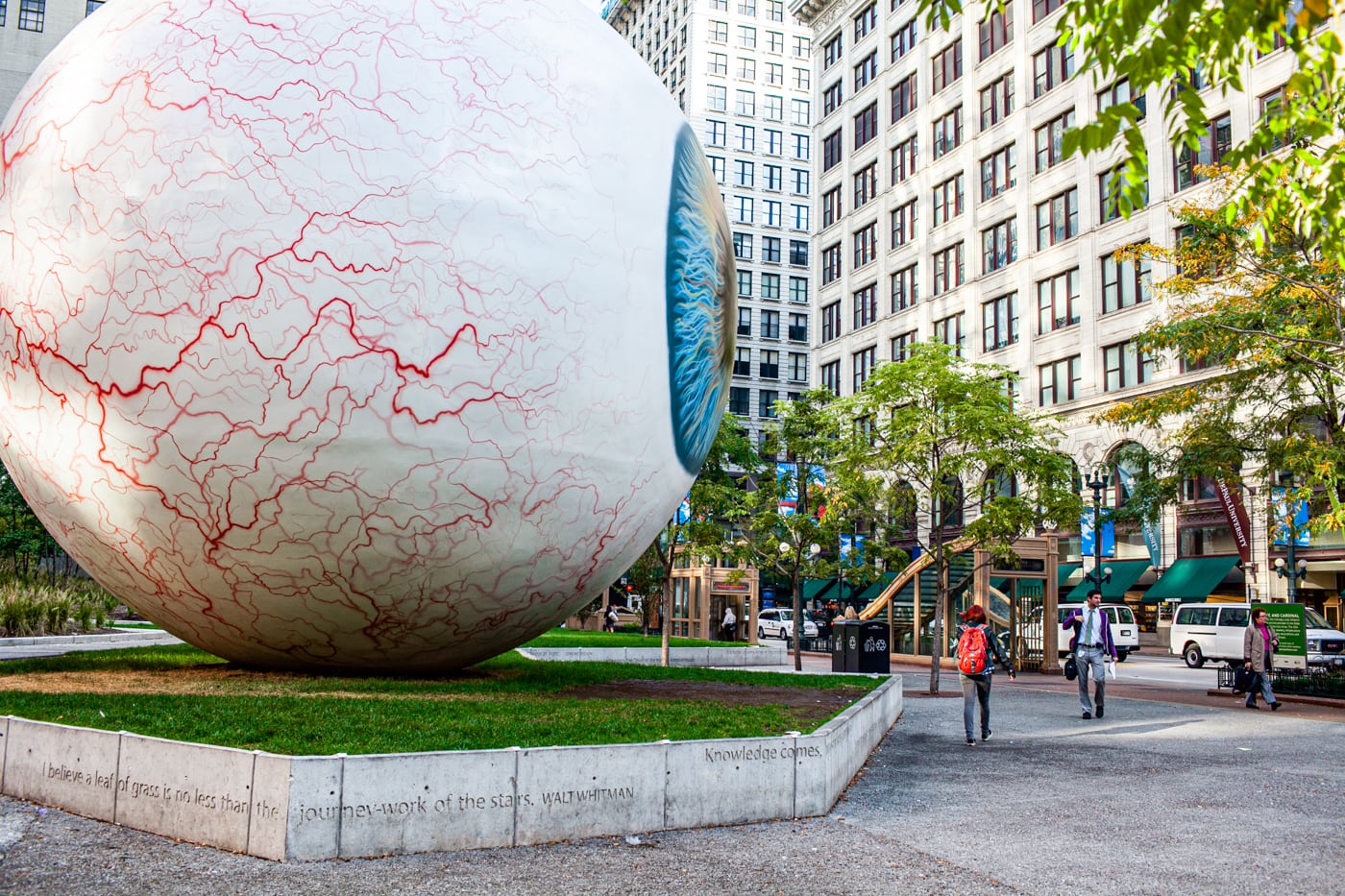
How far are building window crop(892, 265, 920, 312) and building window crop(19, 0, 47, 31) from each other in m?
46.5

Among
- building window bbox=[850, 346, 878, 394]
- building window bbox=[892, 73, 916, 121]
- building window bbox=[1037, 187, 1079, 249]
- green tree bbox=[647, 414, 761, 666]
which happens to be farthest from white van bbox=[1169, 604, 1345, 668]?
building window bbox=[892, 73, 916, 121]

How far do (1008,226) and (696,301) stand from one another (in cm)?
4531

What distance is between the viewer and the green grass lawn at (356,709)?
284 inches

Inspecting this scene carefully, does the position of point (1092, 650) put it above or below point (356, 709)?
above

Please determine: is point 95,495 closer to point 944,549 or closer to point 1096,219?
point 944,549

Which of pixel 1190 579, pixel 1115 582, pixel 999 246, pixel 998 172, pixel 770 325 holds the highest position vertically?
pixel 770 325

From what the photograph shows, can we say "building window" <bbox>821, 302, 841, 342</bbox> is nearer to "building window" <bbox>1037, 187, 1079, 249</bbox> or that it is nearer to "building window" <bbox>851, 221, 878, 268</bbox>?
"building window" <bbox>851, 221, 878, 268</bbox>

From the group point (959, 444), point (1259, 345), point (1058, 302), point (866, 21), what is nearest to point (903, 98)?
point (866, 21)

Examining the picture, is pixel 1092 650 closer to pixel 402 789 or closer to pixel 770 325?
pixel 402 789

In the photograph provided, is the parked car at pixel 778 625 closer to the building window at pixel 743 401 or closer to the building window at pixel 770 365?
the building window at pixel 743 401

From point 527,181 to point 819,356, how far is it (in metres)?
58.6

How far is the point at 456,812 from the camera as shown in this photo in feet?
20.2

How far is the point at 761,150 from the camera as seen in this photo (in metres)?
90.4

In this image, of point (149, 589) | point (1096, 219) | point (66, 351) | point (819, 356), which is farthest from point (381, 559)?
point (819, 356)
